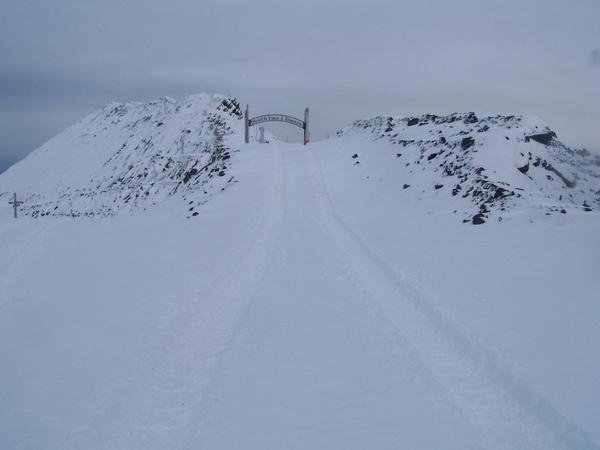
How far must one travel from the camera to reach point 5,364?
6297 mm

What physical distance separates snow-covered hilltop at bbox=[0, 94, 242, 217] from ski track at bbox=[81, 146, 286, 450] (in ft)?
43.1

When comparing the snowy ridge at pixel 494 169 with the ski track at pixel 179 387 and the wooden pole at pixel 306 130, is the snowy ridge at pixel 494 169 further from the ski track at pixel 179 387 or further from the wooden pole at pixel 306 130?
the wooden pole at pixel 306 130

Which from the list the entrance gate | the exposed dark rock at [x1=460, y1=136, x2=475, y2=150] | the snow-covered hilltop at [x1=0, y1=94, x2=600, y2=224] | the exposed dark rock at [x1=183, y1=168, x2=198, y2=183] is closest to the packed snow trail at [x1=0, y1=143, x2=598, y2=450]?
the snow-covered hilltop at [x1=0, y1=94, x2=600, y2=224]

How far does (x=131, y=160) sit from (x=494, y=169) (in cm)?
5304

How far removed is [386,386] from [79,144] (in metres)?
90.4

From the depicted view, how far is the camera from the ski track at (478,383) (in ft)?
14.7

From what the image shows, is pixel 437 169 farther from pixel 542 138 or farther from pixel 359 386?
pixel 359 386

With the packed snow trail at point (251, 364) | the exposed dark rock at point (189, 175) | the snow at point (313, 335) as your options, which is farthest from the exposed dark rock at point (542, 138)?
the exposed dark rock at point (189, 175)

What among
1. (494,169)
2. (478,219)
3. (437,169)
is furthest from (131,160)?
(478,219)

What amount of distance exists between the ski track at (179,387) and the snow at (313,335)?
0.03 m

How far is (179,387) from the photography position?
5539 millimetres

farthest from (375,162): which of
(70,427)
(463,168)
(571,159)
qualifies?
(70,427)

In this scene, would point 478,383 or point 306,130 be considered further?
point 306,130

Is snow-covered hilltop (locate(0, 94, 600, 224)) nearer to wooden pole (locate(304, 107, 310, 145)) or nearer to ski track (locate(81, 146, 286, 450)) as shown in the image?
wooden pole (locate(304, 107, 310, 145))
